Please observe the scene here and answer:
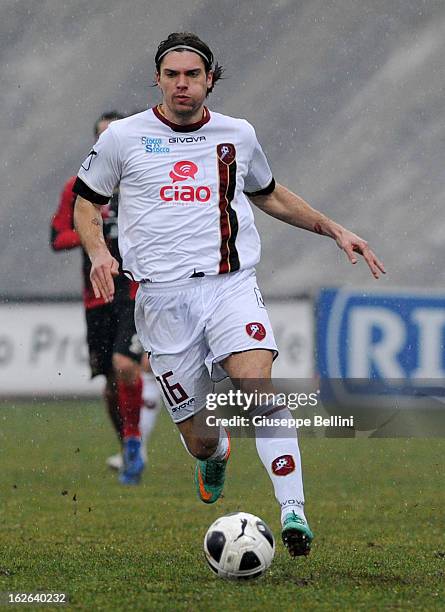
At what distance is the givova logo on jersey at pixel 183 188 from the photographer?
539cm

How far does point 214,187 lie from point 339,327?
965 centimetres

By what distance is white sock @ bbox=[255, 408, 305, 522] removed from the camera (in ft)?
16.4

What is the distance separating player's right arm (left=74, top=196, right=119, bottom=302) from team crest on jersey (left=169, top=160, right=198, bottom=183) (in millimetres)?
387

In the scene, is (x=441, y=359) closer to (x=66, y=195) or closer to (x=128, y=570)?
(x=66, y=195)

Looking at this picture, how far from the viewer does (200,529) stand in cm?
649

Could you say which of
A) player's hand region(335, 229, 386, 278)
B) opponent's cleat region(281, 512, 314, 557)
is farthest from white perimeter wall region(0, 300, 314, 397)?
opponent's cleat region(281, 512, 314, 557)

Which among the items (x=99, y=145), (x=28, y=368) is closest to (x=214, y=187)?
(x=99, y=145)

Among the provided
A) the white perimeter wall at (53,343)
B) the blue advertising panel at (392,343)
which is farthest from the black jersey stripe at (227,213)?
the white perimeter wall at (53,343)

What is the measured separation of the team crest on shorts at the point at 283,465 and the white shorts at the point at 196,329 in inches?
18.3

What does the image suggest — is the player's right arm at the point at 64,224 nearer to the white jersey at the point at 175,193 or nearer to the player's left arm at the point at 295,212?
the player's left arm at the point at 295,212

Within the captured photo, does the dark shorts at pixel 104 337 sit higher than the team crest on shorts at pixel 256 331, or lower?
lower

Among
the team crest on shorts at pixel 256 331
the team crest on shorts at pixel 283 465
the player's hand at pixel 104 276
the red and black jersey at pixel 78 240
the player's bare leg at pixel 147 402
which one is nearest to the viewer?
the player's hand at pixel 104 276

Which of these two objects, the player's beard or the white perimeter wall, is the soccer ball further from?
the white perimeter wall

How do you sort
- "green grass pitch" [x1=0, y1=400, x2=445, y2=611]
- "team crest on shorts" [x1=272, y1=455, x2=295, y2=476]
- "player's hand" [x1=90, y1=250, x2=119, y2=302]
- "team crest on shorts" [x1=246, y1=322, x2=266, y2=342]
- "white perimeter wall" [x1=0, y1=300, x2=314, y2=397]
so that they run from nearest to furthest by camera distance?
"green grass pitch" [x1=0, y1=400, x2=445, y2=611] < "player's hand" [x1=90, y1=250, x2=119, y2=302] < "team crest on shorts" [x1=272, y1=455, x2=295, y2=476] < "team crest on shorts" [x1=246, y1=322, x2=266, y2=342] < "white perimeter wall" [x1=0, y1=300, x2=314, y2=397]
